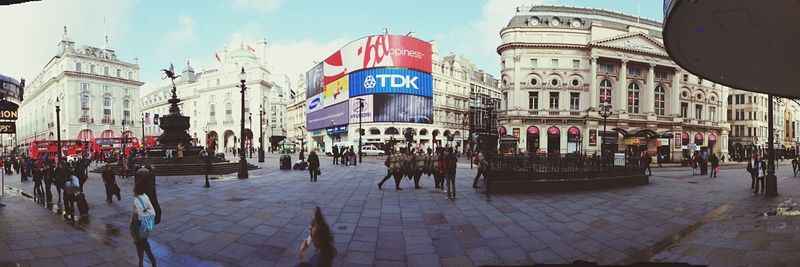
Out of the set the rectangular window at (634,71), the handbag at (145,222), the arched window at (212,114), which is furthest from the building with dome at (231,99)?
the handbag at (145,222)

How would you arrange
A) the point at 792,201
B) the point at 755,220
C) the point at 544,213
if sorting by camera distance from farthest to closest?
1. the point at 792,201
2. the point at 544,213
3. the point at 755,220

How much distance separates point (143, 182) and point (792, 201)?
16831 mm

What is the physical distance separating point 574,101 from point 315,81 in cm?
4919

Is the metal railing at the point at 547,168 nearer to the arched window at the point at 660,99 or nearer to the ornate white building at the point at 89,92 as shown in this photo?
the arched window at the point at 660,99

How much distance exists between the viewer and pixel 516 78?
46562mm

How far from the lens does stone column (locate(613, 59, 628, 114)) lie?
1863 inches

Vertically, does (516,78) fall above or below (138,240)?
above

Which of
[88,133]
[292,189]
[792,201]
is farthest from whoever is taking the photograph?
[88,133]

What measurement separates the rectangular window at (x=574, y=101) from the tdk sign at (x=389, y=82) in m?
21.6

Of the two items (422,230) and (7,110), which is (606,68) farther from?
(7,110)

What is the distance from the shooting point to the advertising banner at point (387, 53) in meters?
56.1

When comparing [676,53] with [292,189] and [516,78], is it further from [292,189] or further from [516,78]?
[516,78]

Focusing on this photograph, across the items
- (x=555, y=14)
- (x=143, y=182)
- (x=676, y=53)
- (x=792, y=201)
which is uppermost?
(x=555, y=14)

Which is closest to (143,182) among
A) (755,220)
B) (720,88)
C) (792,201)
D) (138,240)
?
(138,240)
